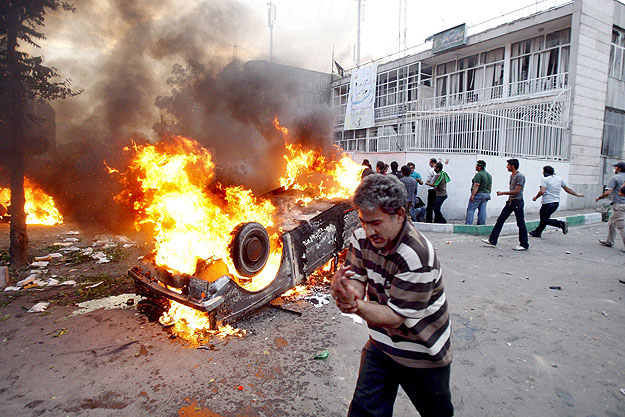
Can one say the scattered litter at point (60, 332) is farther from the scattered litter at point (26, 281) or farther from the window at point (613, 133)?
the window at point (613, 133)

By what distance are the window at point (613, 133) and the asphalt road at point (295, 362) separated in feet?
50.1

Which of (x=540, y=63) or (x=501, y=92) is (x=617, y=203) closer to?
(x=540, y=63)

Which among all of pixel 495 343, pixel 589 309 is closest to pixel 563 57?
pixel 589 309

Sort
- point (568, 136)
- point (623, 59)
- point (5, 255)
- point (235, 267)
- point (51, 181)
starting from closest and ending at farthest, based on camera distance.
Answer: point (235, 267) < point (5, 255) < point (51, 181) < point (568, 136) < point (623, 59)

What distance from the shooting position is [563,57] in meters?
15.4

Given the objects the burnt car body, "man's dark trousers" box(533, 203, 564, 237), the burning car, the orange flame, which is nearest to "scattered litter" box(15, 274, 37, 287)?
the burning car

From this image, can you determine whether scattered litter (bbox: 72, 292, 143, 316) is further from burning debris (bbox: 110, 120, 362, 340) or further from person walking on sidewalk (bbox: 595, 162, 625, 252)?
person walking on sidewalk (bbox: 595, 162, 625, 252)

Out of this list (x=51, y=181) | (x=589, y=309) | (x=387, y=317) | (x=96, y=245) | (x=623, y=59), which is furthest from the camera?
(x=623, y=59)

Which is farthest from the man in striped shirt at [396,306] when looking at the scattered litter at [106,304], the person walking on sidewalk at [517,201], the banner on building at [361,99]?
the banner on building at [361,99]

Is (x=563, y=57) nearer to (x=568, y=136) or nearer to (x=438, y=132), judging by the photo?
(x=568, y=136)

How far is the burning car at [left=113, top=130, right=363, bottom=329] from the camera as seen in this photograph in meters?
4.09

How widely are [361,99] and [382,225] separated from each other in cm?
2263

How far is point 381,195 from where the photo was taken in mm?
1672

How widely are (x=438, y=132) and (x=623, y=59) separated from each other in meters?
11.3
